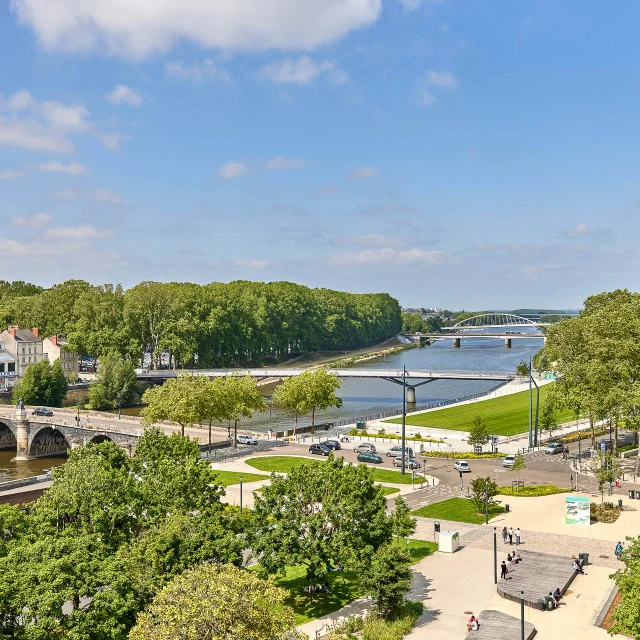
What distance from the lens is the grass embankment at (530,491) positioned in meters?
50.3

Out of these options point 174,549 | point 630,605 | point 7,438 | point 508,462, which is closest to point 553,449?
point 508,462

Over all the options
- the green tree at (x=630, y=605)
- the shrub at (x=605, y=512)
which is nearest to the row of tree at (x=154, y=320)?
the shrub at (x=605, y=512)

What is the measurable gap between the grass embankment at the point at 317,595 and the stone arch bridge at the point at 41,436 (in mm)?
39915

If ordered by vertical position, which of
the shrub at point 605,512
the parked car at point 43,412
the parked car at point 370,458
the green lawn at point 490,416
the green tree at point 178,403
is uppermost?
the green tree at point 178,403

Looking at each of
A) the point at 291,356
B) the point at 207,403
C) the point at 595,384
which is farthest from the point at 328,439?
the point at 291,356

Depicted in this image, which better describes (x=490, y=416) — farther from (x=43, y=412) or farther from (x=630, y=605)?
(x=630, y=605)

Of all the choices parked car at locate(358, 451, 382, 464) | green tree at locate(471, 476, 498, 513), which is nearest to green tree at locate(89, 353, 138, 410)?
parked car at locate(358, 451, 382, 464)

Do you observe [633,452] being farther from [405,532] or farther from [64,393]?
[64,393]

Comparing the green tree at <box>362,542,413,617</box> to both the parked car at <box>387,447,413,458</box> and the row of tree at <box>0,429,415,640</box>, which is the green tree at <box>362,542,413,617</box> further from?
the parked car at <box>387,447,413,458</box>

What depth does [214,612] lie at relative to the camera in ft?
66.5

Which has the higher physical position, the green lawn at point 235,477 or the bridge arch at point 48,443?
the green lawn at point 235,477

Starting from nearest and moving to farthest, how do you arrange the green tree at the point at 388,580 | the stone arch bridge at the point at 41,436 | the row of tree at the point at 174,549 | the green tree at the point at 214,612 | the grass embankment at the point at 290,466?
Answer: the green tree at the point at 214,612, the row of tree at the point at 174,549, the green tree at the point at 388,580, the grass embankment at the point at 290,466, the stone arch bridge at the point at 41,436

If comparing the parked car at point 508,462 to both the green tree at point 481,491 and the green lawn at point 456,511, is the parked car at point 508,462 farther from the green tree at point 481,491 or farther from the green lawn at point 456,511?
the green tree at point 481,491

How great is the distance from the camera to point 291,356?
181500mm
